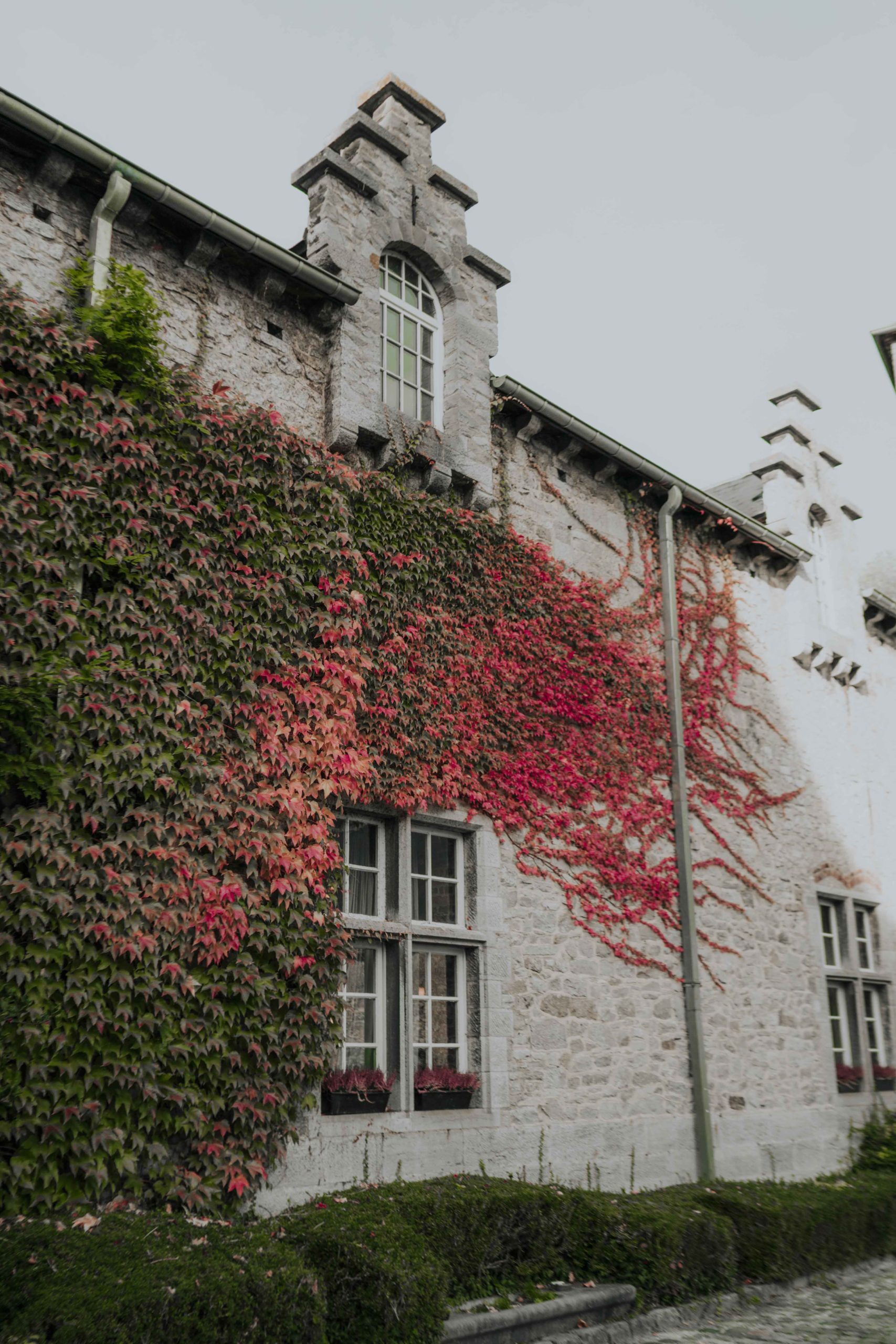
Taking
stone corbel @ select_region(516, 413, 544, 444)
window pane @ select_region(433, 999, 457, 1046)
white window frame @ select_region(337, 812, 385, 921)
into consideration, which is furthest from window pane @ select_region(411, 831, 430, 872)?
stone corbel @ select_region(516, 413, 544, 444)

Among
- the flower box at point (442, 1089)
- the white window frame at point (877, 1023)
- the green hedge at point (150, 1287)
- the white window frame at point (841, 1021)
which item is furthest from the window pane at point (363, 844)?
the white window frame at point (877, 1023)

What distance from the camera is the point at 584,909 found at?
8.43 meters

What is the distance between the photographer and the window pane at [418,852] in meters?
7.61

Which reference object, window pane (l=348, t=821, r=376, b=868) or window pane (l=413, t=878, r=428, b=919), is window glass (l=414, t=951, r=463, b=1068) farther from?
window pane (l=348, t=821, r=376, b=868)

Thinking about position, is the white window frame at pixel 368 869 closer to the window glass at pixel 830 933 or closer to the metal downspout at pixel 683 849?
the metal downspout at pixel 683 849

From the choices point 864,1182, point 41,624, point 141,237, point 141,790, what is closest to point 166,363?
point 141,237

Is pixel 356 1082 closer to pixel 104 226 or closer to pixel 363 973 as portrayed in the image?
pixel 363 973

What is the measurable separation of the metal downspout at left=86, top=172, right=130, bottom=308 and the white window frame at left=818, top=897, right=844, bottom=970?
8.89 m

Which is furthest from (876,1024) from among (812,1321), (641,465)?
(641,465)

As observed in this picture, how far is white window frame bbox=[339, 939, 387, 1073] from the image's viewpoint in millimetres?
6742

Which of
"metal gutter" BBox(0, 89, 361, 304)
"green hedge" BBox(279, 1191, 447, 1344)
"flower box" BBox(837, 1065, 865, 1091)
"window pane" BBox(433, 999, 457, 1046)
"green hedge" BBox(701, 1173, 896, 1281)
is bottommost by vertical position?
"green hedge" BBox(701, 1173, 896, 1281)

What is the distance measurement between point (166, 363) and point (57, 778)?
8.97ft

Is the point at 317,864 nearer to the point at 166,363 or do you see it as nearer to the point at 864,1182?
the point at 166,363

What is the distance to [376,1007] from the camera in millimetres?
7051
